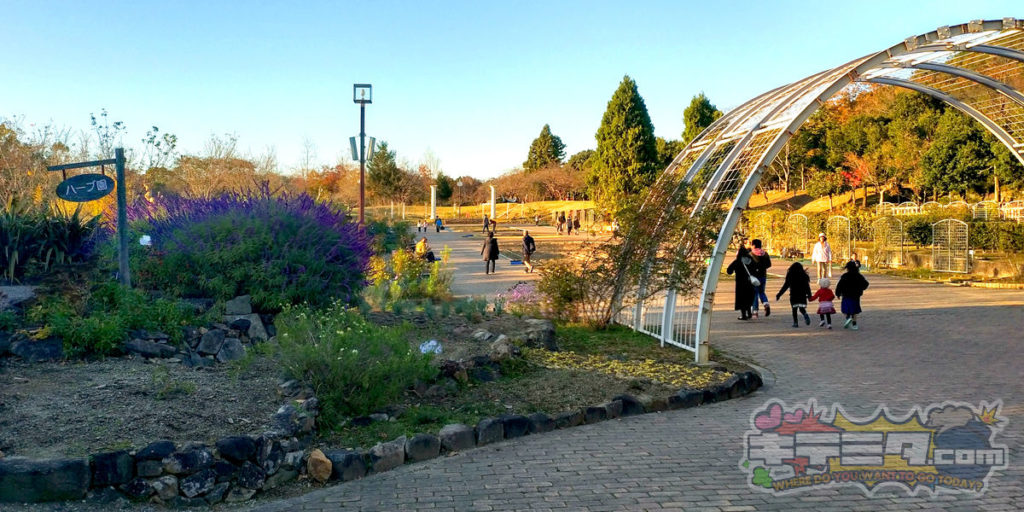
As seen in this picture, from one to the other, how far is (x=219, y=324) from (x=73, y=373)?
2.14 meters

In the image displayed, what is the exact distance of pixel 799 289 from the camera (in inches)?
512

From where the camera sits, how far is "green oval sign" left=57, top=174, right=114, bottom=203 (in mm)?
8656

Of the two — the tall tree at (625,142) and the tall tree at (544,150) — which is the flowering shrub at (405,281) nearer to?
the tall tree at (625,142)

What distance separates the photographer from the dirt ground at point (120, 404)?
17.3ft

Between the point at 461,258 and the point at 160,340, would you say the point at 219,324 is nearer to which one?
the point at 160,340

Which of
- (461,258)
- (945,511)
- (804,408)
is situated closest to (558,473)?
(945,511)

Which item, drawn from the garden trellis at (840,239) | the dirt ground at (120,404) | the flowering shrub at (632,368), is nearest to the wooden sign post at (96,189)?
the dirt ground at (120,404)

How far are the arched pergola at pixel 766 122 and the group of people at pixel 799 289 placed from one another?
7.93ft

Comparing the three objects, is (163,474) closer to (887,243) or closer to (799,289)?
(799,289)

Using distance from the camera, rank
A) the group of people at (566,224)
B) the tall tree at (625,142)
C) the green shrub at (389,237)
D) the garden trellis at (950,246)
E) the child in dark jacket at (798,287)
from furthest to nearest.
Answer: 1. the tall tree at (625,142)
2. the group of people at (566,224)
3. the garden trellis at (950,246)
4. the green shrub at (389,237)
5. the child in dark jacket at (798,287)

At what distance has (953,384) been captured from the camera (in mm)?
8492

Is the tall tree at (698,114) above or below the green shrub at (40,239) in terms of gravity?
above

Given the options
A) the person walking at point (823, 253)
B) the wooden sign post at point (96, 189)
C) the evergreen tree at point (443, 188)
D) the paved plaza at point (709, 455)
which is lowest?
the paved plaza at point (709, 455)

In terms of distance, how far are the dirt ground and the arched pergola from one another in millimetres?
5296
